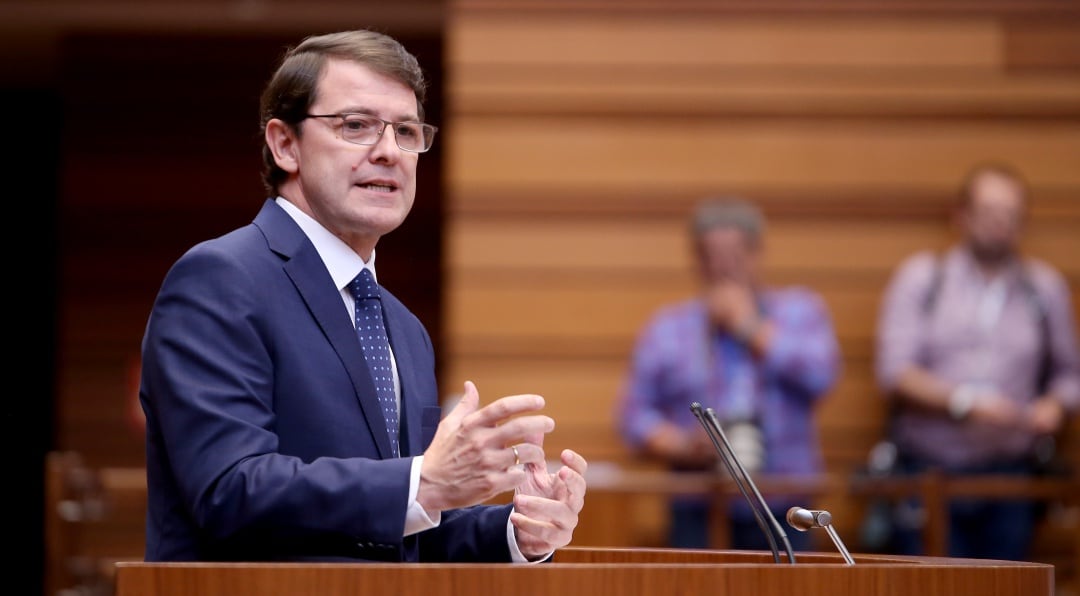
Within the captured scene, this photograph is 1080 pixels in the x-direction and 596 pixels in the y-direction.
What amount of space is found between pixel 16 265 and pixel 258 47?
2.83m

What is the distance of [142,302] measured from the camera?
914 centimetres

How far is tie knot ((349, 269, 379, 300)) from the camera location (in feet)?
7.50

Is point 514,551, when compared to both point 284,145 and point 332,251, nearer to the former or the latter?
point 332,251

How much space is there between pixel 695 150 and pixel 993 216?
4.45 feet

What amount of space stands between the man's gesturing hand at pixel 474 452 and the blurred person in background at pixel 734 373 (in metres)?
3.23

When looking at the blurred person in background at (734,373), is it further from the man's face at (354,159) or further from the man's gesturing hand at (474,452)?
the man's gesturing hand at (474,452)

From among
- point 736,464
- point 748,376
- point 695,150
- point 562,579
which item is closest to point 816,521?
point 736,464

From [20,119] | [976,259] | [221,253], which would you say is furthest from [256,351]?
[20,119]

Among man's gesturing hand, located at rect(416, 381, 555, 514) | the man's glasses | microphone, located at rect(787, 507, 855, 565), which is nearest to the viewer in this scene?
man's gesturing hand, located at rect(416, 381, 555, 514)

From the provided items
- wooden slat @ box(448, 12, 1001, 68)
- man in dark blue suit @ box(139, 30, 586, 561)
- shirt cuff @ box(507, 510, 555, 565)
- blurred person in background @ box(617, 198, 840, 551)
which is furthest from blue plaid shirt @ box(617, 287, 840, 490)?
shirt cuff @ box(507, 510, 555, 565)

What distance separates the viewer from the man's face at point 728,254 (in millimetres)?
5207

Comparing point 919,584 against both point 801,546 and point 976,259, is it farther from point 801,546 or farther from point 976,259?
point 976,259

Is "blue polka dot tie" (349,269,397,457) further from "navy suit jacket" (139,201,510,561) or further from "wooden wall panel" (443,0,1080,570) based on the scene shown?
"wooden wall panel" (443,0,1080,570)

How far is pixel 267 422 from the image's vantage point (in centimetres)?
201
